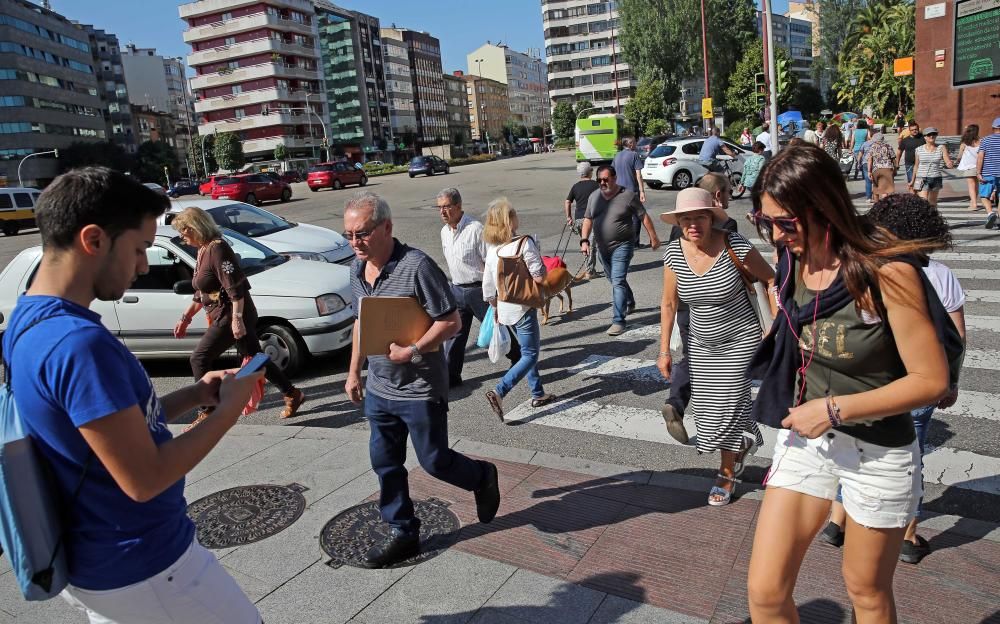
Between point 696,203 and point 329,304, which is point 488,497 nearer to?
point 696,203

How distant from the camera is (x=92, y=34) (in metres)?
120

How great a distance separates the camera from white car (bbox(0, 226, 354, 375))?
7500 millimetres

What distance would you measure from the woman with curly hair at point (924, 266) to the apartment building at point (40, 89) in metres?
94.2

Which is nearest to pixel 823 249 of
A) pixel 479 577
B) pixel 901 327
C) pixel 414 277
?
pixel 901 327

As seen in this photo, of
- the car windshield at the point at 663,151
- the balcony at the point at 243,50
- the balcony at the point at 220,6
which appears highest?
the balcony at the point at 220,6

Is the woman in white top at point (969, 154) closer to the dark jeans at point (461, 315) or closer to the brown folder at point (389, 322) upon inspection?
the dark jeans at point (461, 315)

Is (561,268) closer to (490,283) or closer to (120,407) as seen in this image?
(490,283)

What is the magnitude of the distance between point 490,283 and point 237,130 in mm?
99660

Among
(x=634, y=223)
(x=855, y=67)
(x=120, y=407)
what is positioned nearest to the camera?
(x=120, y=407)

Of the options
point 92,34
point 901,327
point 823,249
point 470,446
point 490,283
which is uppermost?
point 92,34

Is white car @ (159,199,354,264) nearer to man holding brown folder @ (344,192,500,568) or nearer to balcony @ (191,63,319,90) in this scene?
man holding brown folder @ (344,192,500,568)

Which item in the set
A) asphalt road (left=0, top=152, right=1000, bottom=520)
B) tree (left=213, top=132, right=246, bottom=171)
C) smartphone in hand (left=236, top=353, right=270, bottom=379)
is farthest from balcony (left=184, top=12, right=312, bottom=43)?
smartphone in hand (left=236, top=353, right=270, bottom=379)

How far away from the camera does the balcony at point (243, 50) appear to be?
94.9 metres

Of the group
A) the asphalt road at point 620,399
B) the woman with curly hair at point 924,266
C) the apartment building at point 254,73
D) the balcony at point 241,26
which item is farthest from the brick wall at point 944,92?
the balcony at point 241,26
